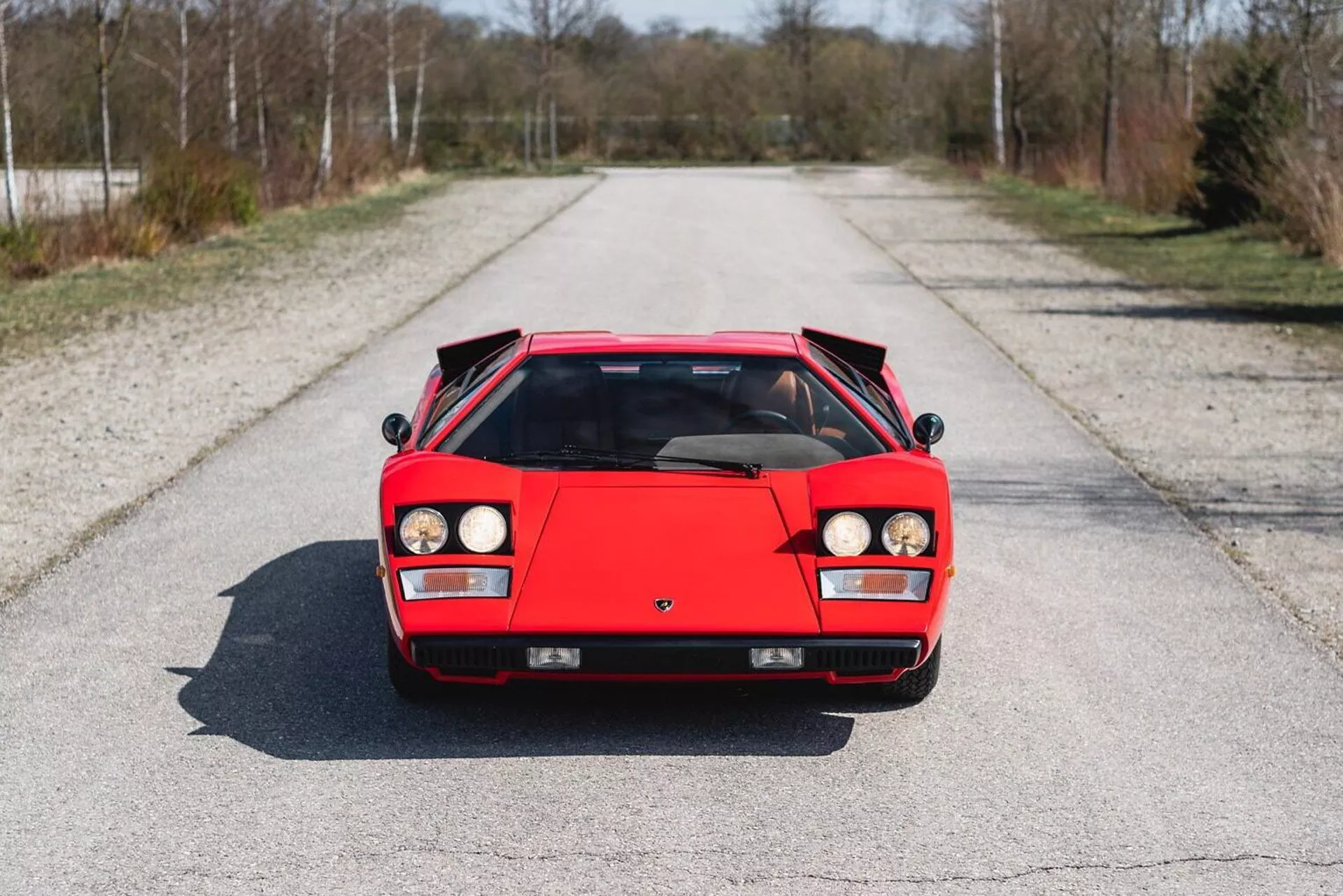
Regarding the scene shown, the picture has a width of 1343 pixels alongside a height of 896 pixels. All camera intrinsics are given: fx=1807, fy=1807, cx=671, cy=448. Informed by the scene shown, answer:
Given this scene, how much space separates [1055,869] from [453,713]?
2147 millimetres

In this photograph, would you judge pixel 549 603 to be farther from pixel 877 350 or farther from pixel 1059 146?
pixel 1059 146

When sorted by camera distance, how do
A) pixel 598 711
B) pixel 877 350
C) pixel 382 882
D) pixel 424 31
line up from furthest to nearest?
pixel 424 31, pixel 877 350, pixel 598 711, pixel 382 882

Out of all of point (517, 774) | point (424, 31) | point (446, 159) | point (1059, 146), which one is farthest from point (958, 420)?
point (446, 159)

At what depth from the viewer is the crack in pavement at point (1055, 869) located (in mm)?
4539

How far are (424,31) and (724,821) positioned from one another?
50349 millimetres

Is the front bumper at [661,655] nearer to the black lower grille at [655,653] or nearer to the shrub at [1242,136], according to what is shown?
the black lower grille at [655,653]

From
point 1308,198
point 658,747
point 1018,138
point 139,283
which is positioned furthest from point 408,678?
point 1018,138

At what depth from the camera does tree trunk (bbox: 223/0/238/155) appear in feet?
106

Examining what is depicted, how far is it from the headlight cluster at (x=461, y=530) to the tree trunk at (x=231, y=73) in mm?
27849

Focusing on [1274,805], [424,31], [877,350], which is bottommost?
[1274,805]

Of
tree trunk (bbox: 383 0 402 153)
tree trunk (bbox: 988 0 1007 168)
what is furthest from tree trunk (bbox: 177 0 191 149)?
tree trunk (bbox: 988 0 1007 168)

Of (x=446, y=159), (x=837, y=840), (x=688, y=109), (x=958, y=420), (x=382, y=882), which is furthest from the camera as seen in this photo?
(x=688, y=109)

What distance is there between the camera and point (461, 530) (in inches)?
220

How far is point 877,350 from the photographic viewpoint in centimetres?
751
